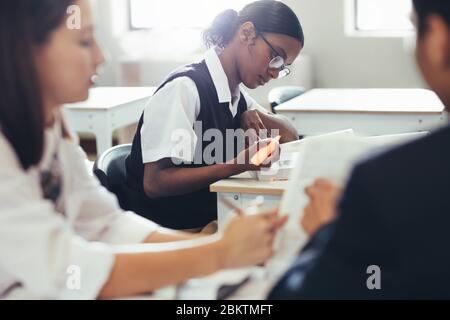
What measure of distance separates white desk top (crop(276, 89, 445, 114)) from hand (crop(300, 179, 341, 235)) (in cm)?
211

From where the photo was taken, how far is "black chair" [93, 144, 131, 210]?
1785 millimetres

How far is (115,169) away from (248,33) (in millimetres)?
553

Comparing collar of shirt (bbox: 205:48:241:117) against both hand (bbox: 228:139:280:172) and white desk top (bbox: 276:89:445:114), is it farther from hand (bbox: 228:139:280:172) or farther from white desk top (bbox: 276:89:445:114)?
white desk top (bbox: 276:89:445:114)

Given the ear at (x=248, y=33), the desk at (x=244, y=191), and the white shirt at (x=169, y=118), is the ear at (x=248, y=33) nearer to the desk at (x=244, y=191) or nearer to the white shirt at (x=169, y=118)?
the white shirt at (x=169, y=118)

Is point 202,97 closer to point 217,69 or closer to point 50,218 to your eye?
point 217,69

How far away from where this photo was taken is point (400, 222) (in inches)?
26.7

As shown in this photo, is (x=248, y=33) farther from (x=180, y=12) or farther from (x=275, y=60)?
(x=180, y=12)

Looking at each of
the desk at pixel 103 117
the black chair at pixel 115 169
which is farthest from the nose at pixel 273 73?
the desk at pixel 103 117

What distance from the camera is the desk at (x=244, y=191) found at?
1.72m

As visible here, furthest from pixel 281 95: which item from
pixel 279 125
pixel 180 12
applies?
pixel 180 12

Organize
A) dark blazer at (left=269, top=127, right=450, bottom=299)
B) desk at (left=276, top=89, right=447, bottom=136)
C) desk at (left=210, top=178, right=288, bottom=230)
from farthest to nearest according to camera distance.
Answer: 1. desk at (left=276, top=89, right=447, bottom=136)
2. desk at (left=210, top=178, right=288, bottom=230)
3. dark blazer at (left=269, top=127, right=450, bottom=299)

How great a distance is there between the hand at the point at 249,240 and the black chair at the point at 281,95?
222cm

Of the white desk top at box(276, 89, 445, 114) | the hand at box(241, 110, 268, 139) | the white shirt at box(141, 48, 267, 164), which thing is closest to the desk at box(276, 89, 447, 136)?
the white desk top at box(276, 89, 445, 114)

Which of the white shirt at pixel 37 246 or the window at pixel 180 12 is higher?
the window at pixel 180 12
